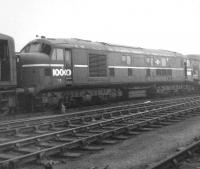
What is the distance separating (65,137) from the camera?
945 centimetres

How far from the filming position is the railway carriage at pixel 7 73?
1419 centimetres

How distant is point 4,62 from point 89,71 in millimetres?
5375

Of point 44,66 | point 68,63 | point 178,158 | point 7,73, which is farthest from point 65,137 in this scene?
point 68,63

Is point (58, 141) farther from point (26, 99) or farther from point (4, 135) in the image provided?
point (26, 99)

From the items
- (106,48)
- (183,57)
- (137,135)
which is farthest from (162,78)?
(137,135)

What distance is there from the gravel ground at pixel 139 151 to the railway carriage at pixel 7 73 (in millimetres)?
6513

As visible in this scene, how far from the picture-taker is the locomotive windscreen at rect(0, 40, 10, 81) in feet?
46.9

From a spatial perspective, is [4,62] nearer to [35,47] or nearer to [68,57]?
[35,47]

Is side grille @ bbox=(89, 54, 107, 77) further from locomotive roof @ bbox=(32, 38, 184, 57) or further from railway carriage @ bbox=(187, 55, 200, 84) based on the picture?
railway carriage @ bbox=(187, 55, 200, 84)

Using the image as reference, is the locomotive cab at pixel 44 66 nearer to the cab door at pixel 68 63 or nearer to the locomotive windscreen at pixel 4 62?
the cab door at pixel 68 63

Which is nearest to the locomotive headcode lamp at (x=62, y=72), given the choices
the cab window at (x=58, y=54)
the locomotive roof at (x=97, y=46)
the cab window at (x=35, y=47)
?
the cab window at (x=58, y=54)

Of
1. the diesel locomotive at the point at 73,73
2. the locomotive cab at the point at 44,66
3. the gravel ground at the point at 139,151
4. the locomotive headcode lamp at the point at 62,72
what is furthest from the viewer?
the locomotive headcode lamp at the point at 62,72

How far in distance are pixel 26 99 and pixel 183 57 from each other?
16.5m

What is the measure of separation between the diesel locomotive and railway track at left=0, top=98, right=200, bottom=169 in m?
3.78
